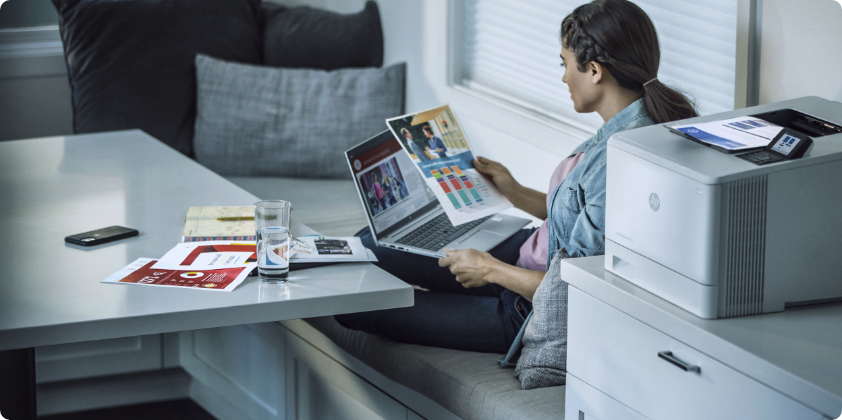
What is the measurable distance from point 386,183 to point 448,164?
0.18m

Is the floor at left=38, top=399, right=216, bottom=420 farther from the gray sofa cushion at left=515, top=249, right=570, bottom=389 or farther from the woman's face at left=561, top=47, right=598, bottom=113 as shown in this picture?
the woman's face at left=561, top=47, right=598, bottom=113

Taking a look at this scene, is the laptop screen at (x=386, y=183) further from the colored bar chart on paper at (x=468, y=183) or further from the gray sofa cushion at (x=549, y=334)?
the gray sofa cushion at (x=549, y=334)

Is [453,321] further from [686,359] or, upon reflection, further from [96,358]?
[96,358]

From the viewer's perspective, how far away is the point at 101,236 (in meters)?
1.73

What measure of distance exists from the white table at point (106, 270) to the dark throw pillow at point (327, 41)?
1.03 metres

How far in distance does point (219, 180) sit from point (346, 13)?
1608 mm

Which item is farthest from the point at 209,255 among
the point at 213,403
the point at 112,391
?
the point at 112,391

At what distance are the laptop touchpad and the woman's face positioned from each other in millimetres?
429

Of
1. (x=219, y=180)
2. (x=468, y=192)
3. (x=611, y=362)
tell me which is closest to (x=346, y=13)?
(x=219, y=180)

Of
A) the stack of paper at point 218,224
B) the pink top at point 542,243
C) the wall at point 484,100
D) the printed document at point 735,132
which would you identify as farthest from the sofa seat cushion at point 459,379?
the wall at point 484,100

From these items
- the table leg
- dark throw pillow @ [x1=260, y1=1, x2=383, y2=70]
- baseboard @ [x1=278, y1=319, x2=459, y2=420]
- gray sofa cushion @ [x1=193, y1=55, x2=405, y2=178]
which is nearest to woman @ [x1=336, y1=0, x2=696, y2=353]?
baseboard @ [x1=278, y1=319, x2=459, y2=420]

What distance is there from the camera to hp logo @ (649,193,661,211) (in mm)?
1215

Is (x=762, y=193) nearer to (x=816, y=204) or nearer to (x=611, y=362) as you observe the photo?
(x=816, y=204)

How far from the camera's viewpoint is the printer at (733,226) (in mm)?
1139
